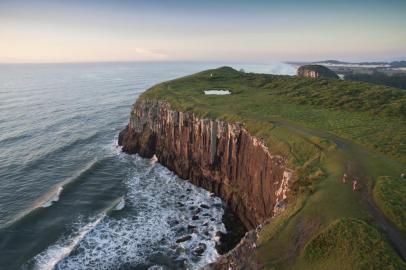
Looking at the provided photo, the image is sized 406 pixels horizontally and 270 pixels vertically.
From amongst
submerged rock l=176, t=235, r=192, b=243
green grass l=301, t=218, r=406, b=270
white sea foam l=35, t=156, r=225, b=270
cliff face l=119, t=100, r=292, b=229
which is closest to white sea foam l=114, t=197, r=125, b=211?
white sea foam l=35, t=156, r=225, b=270

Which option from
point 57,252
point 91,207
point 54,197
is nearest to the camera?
point 57,252

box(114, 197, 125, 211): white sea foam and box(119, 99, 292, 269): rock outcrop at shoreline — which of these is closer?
box(119, 99, 292, 269): rock outcrop at shoreline

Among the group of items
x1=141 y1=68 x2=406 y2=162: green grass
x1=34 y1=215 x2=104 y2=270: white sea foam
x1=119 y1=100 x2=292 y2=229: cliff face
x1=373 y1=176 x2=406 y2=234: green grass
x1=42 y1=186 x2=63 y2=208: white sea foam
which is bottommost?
x1=34 y1=215 x2=104 y2=270: white sea foam

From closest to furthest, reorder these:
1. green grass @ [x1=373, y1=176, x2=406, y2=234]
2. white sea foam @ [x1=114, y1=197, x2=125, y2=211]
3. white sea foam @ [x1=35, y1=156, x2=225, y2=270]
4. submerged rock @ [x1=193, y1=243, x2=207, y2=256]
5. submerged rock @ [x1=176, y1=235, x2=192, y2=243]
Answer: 1. green grass @ [x1=373, y1=176, x2=406, y2=234]
2. white sea foam @ [x1=35, y1=156, x2=225, y2=270]
3. submerged rock @ [x1=193, y1=243, x2=207, y2=256]
4. submerged rock @ [x1=176, y1=235, x2=192, y2=243]
5. white sea foam @ [x1=114, y1=197, x2=125, y2=211]

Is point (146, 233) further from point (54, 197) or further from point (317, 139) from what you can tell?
point (317, 139)

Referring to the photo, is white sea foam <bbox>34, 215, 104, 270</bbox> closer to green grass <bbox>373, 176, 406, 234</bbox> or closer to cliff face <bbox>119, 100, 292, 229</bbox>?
cliff face <bbox>119, 100, 292, 229</bbox>

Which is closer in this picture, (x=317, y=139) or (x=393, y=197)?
(x=393, y=197)

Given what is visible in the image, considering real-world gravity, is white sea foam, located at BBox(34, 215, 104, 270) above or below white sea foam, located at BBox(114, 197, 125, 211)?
below

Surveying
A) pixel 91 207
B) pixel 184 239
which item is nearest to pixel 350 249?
pixel 184 239

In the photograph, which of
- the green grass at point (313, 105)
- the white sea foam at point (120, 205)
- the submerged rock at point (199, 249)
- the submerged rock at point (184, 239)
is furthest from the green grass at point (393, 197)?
the white sea foam at point (120, 205)
